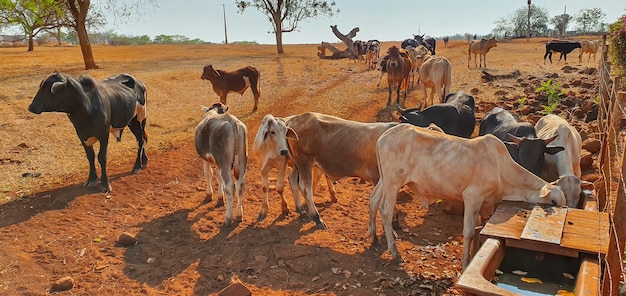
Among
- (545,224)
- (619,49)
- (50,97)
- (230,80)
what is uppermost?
(619,49)

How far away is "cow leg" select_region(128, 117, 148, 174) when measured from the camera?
9.52m

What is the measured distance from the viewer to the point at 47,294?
16.5 feet

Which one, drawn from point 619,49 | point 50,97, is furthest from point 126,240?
point 619,49

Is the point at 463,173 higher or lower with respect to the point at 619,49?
lower

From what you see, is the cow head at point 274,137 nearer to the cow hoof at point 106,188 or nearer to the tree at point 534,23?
the cow hoof at point 106,188

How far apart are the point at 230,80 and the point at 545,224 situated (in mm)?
12142

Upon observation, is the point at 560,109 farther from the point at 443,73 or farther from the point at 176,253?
the point at 176,253

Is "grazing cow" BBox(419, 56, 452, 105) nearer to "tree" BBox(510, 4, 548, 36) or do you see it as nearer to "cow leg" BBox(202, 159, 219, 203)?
"cow leg" BBox(202, 159, 219, 203)

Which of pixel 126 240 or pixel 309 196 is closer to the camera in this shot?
pixel 126 240

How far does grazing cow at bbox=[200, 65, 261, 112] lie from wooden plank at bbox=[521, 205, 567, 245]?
11.6 metres

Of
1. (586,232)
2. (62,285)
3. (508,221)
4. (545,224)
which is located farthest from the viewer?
(62,285)

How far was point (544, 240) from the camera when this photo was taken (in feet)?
13.9

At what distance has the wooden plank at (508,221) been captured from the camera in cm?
450

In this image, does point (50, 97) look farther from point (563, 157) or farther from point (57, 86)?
point (563, 157)
